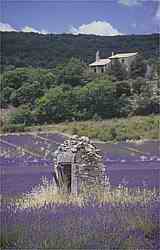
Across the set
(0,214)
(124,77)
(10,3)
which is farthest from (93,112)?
(0,214)

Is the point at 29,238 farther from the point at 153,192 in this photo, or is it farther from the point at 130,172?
the point at 130,172

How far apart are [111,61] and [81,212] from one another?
258 centimetres

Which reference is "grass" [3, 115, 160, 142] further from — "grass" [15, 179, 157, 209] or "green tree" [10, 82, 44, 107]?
"grass" [15, 179, 157, 209]

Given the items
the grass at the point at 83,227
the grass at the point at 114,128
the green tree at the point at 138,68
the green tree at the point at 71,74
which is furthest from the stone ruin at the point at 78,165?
the grass at the point at 83,227

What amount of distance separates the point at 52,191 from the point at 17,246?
76.3 inches

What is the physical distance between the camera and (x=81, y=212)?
2807 mm

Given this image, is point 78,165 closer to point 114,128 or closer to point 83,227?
point 114,128

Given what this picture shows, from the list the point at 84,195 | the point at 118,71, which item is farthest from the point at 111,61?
the point at 84,195

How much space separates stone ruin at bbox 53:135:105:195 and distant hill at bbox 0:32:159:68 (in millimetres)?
947

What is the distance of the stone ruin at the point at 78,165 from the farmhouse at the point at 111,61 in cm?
72

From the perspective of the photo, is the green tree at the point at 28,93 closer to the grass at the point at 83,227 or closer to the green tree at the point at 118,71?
the green tree at the point at 118,71

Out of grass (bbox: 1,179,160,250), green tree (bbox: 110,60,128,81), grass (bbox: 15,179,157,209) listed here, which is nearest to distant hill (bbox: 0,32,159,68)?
green tree (bbox: 110,60,128,81)

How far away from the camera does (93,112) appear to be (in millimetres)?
5074

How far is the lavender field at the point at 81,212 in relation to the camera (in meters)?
2.42
